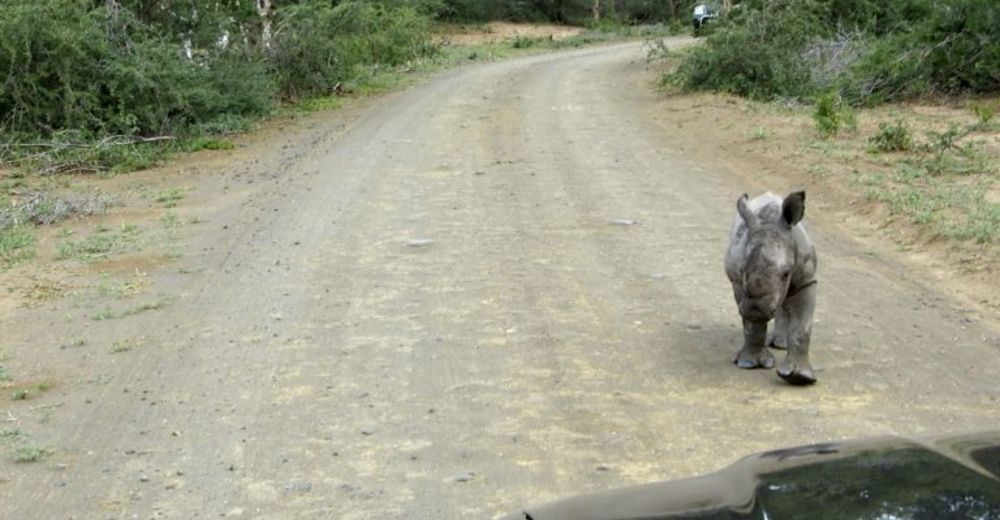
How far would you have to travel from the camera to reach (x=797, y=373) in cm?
634

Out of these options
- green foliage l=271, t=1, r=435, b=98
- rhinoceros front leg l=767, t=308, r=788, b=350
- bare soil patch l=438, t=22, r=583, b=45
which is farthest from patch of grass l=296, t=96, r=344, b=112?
bare soil patch l=438, t=22, r=583, b=45

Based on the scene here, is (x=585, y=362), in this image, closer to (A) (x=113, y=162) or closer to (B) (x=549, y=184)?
(B) (x=549, y=184)

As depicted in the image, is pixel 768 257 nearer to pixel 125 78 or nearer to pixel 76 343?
pixel 76 343

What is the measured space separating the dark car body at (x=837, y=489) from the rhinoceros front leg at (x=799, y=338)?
3463mm

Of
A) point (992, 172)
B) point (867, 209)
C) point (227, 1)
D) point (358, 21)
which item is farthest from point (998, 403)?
point (358, 21)

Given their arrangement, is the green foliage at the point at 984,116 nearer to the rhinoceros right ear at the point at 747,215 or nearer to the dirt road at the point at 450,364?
the dirt road at the point at 450,364

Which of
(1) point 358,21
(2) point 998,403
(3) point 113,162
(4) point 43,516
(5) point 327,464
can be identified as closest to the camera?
(4) point 43,516

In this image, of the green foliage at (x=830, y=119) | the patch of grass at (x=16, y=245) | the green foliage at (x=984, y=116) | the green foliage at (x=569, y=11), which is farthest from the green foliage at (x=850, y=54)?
the green foliage at (x=569, y=11)

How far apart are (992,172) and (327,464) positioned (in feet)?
30.8

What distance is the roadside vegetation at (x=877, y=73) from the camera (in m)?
13.5

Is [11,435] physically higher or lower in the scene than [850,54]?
lower

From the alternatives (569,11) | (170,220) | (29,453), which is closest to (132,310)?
(29,453)

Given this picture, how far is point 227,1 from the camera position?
22781 millimetres

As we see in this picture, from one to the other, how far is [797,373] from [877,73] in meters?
15.1
